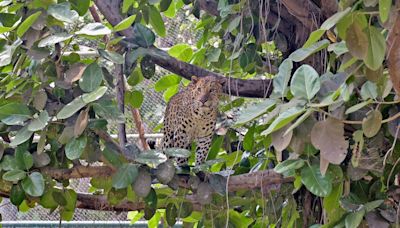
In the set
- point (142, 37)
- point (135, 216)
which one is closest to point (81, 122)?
point (142, 37)

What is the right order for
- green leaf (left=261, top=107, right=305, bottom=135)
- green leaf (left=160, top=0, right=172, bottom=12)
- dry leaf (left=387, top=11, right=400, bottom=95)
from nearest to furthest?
dry leaf (left=387, top=11, right=400, bottom=95) → green leaf (left=261, top=107, right=305, bottom=135) → green leaf (left=160, top=0, right=172, bottom=12)

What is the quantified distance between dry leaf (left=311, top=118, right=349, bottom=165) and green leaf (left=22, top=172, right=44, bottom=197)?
74cm

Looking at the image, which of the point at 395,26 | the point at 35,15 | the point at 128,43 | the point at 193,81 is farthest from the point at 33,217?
the point at 395,26

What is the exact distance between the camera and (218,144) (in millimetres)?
2670

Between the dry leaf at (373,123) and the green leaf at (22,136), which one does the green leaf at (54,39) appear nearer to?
the green leaf at (22,136)

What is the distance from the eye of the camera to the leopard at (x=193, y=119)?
2975mm

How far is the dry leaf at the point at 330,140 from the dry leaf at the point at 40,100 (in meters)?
0.73

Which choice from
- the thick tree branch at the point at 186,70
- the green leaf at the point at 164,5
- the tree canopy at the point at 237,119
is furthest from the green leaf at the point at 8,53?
the green leaf at the point at 164,5

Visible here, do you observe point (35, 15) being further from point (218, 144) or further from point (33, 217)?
point (33, 217)

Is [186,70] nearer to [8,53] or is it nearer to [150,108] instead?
[8,53]

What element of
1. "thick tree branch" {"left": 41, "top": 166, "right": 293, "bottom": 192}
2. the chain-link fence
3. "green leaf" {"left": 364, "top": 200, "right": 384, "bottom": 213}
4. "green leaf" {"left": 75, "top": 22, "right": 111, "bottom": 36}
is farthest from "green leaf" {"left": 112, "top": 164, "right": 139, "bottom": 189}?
the chain-link fence

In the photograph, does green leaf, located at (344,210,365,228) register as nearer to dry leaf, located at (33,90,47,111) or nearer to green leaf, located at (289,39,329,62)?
green leaf, located at (289,39,329,62)

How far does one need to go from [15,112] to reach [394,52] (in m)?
1.00

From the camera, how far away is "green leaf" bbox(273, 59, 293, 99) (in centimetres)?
182
